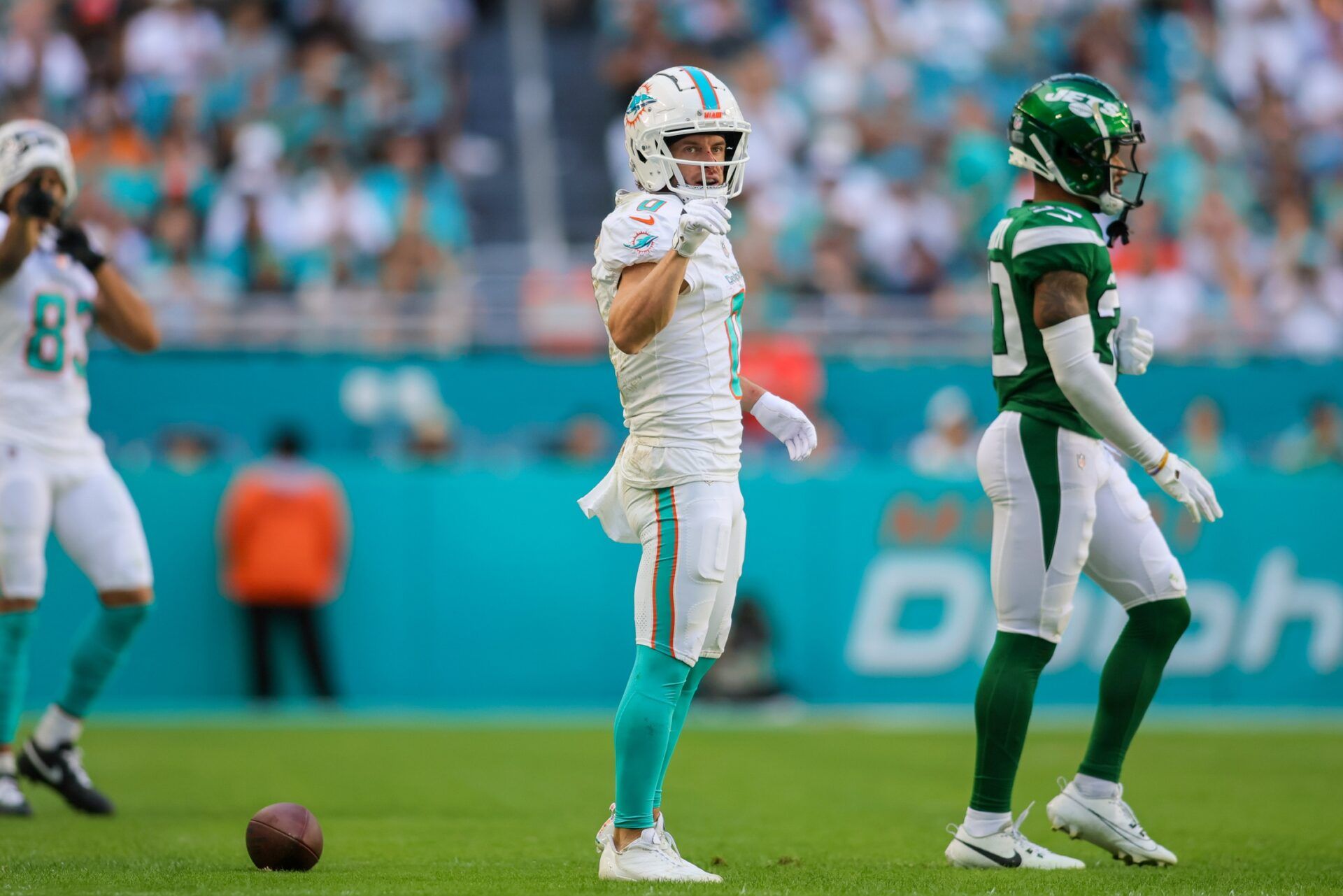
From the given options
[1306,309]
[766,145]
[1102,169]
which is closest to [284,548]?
[766,145]

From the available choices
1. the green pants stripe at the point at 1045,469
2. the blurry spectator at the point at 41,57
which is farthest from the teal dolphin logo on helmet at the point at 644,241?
the blurry spectator at the point at 41,57

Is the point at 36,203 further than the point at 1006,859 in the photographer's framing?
Yes

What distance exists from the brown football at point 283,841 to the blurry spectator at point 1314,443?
30.6 feet

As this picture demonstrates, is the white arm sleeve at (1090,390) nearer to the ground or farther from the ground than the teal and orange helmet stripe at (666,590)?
farther from the ground

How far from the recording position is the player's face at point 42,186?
6746mm

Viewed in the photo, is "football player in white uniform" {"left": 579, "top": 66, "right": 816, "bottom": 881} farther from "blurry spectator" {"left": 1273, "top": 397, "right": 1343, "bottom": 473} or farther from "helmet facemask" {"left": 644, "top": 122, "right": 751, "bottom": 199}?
"blurry spectator" {"left": 1273, "top": 397, "right": 1343, "bottom": 473}

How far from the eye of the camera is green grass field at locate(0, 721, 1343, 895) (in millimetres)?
5043

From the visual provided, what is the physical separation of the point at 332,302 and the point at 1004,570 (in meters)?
7.84

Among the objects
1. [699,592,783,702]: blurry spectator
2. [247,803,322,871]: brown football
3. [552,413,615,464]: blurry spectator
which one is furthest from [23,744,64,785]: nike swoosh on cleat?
[552,413,615,464]: blurry spectator

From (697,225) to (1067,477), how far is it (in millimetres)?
1500

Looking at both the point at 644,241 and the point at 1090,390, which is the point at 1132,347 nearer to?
the point at 1090,390

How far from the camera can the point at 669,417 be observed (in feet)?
16.5

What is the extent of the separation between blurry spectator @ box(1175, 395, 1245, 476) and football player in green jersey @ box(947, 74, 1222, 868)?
7.23m

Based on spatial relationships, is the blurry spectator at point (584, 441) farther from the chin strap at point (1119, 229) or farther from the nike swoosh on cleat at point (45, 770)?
the chin strap at point (1119, 229)
